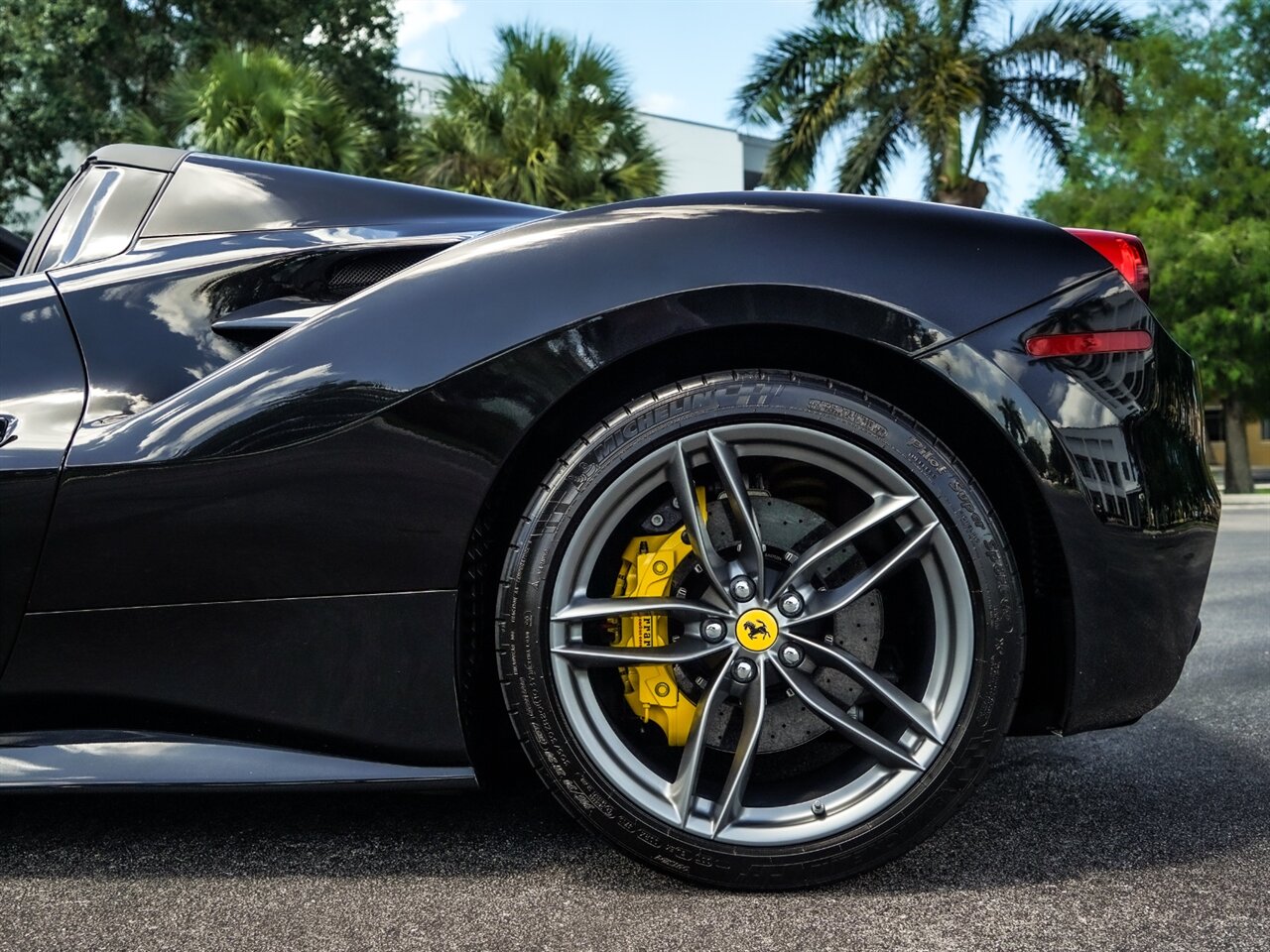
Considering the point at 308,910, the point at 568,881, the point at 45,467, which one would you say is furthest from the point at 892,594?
the point at 45,467

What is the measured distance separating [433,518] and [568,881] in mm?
573

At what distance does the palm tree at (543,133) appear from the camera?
44.0 ft

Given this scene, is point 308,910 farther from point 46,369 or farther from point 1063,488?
point 1063,488

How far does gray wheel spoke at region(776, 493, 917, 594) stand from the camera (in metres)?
1.58

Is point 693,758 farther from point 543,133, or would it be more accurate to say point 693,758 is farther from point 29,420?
point 543,133

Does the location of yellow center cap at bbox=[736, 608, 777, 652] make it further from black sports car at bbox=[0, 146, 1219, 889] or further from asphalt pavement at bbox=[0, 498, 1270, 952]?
asphalt pavement at bbox=[0, 498, 1270, 952]

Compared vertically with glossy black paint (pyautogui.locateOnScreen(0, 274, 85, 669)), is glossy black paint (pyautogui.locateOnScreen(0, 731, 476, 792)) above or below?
below

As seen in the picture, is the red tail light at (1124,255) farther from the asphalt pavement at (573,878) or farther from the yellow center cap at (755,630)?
the asphalt pavement at (573,878)

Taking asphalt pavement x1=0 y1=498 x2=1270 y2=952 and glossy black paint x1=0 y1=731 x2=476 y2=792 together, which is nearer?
asphalt pavement x1=0 y1=498 x2=1270 y2=952

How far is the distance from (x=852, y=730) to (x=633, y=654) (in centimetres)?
33

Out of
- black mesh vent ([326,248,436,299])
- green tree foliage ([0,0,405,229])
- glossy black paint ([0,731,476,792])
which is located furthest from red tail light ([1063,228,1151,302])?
green tree foliage ([0,0,405,229])

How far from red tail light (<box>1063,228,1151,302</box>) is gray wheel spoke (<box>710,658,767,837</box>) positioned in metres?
0.82

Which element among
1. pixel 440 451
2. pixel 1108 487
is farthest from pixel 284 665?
pixel 1108 487

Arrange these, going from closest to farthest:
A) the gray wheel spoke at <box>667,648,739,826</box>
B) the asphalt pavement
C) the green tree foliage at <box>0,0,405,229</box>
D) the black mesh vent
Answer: the asphalt pavement
the gray wheel spoke at <box>667,648,739,826</box>
the black mesh vent
the green tree foliage at <box>0,0,405,229</box>
